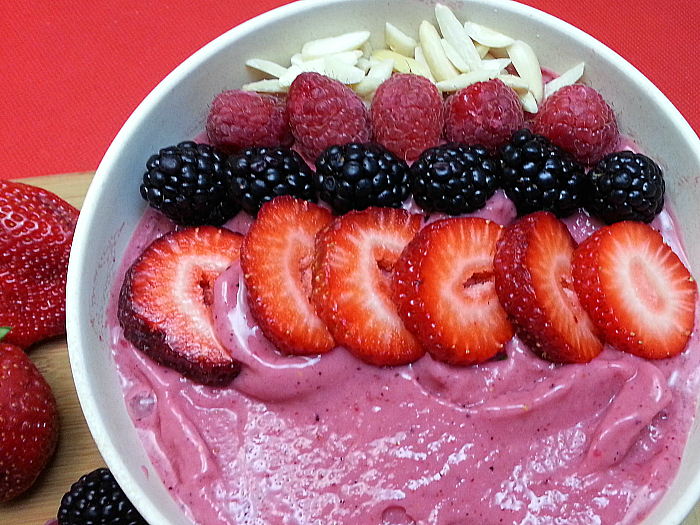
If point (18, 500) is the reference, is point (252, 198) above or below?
above

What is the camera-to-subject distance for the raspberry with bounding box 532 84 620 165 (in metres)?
1.46

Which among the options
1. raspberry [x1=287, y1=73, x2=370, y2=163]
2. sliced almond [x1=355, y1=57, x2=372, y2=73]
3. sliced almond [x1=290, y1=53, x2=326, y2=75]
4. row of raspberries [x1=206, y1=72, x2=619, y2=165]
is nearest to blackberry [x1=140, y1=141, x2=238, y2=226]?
row of raspberries [x1=206, y1=72, x2=619, y2=165]

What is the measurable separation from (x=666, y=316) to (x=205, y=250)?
3.44ft

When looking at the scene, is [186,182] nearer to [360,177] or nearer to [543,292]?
[360,177]

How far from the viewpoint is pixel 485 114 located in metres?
1.46

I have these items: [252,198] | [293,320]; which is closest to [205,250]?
[252,198]

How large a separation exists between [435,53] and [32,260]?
1.21 metres

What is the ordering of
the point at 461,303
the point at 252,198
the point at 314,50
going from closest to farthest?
the point at 461,303 → the point at 252,198 → the point at 314,50

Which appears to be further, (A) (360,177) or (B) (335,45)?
(B) (335,45)

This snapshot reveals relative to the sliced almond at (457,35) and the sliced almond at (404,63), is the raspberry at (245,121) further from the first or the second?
the sliced almond at (457,35)

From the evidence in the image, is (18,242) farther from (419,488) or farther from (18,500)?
(419,488)

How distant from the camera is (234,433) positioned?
55.0 inches

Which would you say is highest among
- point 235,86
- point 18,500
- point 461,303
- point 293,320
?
point 235,86

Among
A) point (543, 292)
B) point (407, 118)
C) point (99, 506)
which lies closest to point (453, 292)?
point (543, 292)
